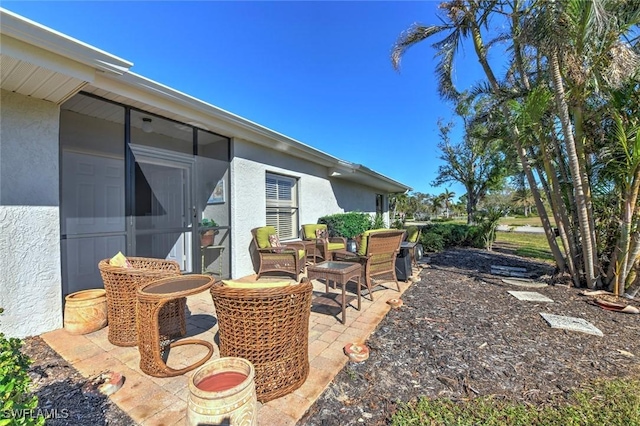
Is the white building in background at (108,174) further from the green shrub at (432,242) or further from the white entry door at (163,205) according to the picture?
the green shrub at (432,242)

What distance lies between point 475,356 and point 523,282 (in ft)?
12.4

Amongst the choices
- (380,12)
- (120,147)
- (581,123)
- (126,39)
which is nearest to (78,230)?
(120,147)

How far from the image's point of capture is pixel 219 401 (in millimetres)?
1371

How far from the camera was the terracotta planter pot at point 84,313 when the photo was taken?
307 cm

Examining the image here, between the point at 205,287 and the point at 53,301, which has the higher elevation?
the point at 205,287

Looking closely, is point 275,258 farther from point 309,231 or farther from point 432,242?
point 432,242

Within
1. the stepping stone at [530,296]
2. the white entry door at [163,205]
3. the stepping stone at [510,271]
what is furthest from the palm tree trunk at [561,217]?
the white entry door at [163,205]

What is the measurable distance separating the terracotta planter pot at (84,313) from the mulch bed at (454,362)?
29 centimetres

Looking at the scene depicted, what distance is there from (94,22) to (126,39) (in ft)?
3.83

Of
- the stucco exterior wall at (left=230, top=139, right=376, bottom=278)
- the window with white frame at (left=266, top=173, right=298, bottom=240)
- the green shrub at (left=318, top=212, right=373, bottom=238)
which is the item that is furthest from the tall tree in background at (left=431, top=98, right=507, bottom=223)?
the window with white frame at (left=266, top=173, right=298, bottom=240)

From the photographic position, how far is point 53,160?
3.16 metres

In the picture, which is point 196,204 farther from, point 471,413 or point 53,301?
point 471,413

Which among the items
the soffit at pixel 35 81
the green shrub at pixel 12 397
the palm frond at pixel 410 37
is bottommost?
the green shrub at pixel 12 397

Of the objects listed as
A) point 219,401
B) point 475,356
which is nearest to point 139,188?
point 219,401
